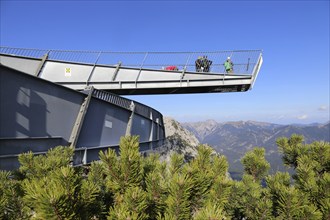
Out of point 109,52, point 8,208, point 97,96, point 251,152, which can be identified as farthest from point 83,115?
point 109,52

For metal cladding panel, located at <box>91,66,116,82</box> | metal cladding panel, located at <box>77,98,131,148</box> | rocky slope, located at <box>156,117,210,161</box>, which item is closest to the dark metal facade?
metal cladding panel, located at <box>77,98,131,148</box>

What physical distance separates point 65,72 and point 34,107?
14701mm

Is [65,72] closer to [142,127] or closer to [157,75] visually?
[157,75]

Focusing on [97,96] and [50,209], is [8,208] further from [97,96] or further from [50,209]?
[97,96]

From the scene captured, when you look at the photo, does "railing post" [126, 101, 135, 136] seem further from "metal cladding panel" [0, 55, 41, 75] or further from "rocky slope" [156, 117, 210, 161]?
"rocky slope" [156, 117, 210, 161]

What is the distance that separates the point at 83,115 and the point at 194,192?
10476mm

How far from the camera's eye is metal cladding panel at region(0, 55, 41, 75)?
842 inches

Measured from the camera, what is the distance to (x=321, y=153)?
15.8 feet

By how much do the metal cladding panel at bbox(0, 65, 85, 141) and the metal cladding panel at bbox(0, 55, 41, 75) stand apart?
483 inches

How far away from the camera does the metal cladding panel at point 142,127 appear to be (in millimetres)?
17125

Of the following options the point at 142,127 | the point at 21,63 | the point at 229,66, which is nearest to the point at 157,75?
the point at 229,66

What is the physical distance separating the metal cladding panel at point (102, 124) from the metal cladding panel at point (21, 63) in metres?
11.7

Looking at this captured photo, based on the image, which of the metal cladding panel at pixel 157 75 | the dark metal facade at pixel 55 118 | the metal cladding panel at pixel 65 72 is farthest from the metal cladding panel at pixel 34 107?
the metal cladding panel at pixel 65 72

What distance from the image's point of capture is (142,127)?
18.3 metres
